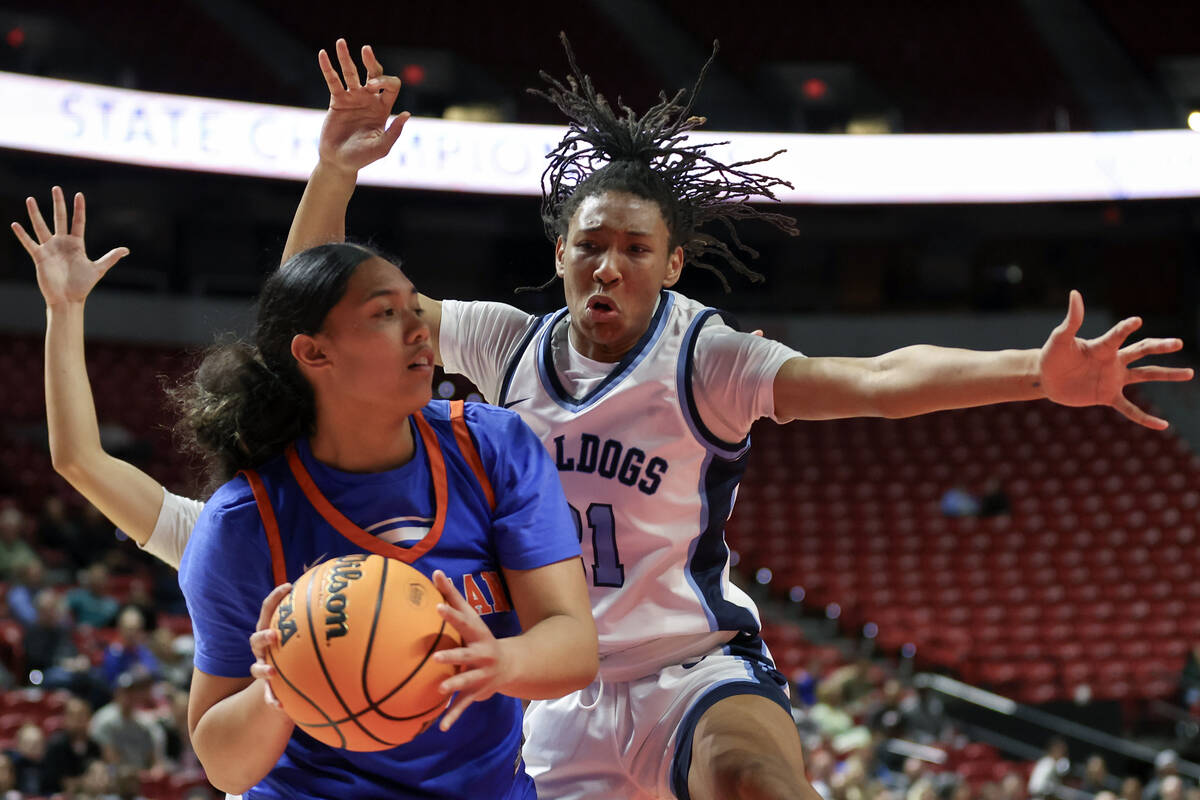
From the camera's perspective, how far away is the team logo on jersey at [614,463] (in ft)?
10.6

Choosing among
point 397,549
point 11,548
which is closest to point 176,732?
point 11,548

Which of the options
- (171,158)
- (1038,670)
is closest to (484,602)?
(1038,670)

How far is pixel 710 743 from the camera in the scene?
2.90 metres

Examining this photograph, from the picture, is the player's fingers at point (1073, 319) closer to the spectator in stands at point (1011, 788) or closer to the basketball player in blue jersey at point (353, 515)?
the basketball player in blue jersey at point (353, 515)

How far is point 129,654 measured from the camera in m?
8.85

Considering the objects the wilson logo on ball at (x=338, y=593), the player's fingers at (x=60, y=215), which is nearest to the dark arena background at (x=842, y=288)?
the player's fingers at (x=60, y=215)

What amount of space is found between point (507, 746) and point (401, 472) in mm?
560

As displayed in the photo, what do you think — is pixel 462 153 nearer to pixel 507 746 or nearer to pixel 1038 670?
pixel 1038 670

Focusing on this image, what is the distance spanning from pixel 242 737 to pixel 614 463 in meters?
1.25

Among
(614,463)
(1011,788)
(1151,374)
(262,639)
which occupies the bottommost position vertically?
(1011,788)

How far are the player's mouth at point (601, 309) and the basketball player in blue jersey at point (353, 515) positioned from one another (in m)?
0.74

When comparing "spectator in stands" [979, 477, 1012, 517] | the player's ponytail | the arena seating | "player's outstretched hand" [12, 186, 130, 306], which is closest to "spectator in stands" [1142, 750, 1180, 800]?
the arena seating

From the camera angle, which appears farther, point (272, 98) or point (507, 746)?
point (272, 98)

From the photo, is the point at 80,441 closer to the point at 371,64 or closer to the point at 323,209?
the point at 323,209
